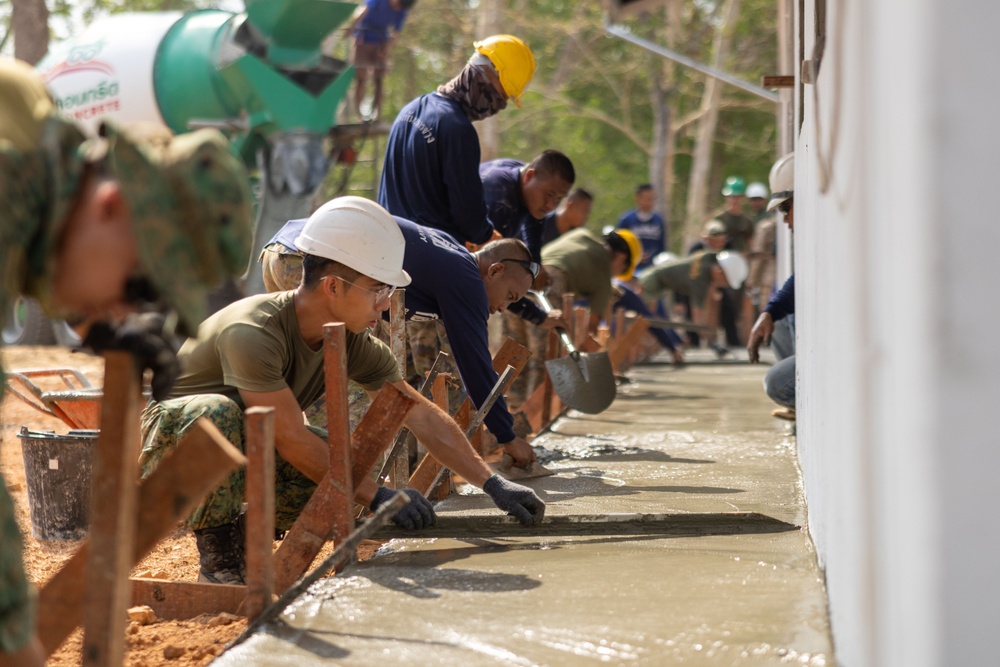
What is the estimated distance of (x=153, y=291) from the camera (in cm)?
188

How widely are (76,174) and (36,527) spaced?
10.4 feet

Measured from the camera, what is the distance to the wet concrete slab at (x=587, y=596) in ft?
8.89

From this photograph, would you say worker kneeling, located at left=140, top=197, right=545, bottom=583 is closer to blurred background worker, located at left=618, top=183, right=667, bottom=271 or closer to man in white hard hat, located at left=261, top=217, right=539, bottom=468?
→ man in white hard hat, located at left=261, top=217, right=539, bottom=468

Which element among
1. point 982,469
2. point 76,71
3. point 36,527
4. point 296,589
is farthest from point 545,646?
point 76,71

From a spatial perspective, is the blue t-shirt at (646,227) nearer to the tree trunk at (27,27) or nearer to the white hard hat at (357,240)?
the tree trunk at (27,27)

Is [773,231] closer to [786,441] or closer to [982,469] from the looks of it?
[786,441]

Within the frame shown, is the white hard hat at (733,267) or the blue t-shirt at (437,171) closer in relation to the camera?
the blue t-shirt at (437,171)

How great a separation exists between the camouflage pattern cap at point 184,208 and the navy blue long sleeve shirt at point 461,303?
283cm

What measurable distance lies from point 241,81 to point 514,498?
9421mm

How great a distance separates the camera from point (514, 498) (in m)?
3.89

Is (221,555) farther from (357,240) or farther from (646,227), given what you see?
(646,227)

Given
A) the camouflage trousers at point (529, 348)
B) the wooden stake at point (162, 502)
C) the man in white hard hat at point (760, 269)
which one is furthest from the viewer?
the man in white hard hat at point (760, 269)

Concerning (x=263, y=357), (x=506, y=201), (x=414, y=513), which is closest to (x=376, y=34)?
(x=506, y=201)

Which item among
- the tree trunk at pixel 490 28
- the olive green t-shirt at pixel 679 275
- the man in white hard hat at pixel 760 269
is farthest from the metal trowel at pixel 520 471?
the man in white hard hat at pixel 760 269
